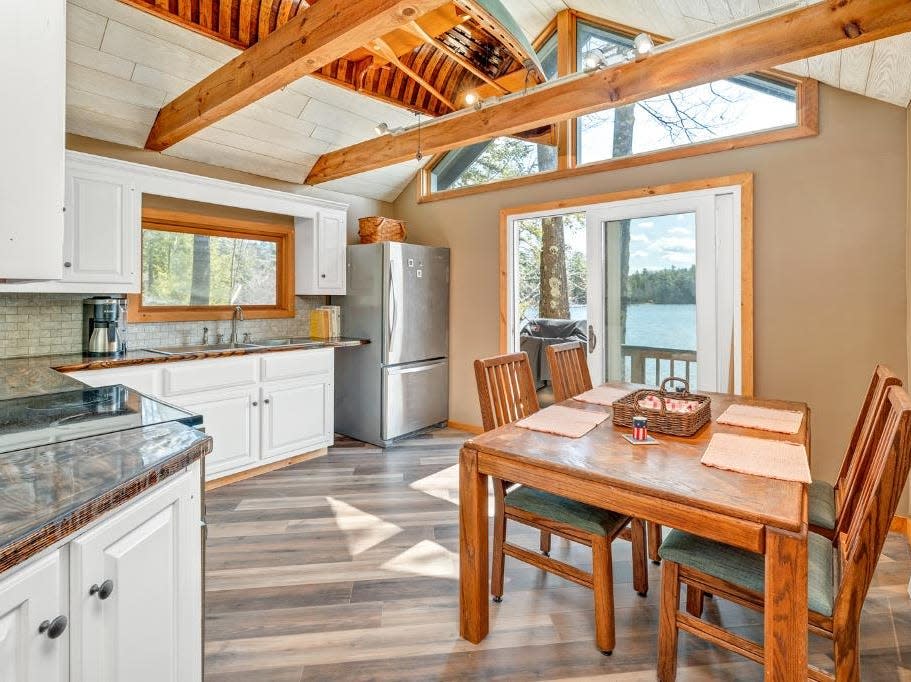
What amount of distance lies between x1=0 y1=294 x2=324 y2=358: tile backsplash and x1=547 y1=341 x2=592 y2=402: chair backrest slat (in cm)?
274

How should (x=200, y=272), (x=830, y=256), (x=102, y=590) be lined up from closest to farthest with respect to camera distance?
(x=102, y=590)
(x=830, y=256)
(x=200, y=272)

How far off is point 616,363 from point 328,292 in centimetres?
245

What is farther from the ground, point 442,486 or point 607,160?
point 607,160

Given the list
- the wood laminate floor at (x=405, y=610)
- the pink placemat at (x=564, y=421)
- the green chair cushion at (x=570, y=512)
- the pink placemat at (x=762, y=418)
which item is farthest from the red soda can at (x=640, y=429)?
the wood laminate floor at (x=405, y=610)

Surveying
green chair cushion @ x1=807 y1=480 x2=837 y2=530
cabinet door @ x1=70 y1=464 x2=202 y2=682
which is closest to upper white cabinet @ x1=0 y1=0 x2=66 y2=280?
cabinet door @ x1=70 y1=464 x2=202 y2=682

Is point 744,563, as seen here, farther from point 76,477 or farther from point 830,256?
point 830,256

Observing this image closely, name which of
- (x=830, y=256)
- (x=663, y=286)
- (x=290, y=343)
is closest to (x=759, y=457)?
(x=830, y=256)

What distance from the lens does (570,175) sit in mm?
3924

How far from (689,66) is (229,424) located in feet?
11.1

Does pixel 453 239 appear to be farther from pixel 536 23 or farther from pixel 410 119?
pixel 536 23

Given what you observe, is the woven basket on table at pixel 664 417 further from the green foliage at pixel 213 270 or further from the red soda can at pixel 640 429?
the green foliage at pixel 213 270

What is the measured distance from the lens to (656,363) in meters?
3.53

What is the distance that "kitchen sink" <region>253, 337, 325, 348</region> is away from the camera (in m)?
3.75

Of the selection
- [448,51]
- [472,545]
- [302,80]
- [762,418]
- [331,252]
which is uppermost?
[302,80]
